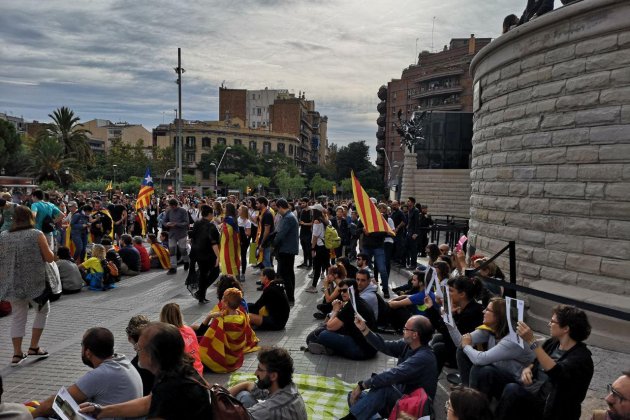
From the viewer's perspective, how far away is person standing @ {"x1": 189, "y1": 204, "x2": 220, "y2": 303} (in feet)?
30.6

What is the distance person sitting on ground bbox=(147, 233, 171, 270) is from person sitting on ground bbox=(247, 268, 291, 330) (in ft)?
20.1

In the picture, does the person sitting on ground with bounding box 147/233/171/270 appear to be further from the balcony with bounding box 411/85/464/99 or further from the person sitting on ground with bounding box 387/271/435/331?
the balcony with bounding box 411/85/464/99

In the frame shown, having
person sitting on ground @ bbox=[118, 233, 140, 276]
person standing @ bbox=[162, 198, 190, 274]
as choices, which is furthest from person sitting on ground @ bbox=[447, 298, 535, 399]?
person sitting on ground @ bbox=[118, 233, 140, 276]

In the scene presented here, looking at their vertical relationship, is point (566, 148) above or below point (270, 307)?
above

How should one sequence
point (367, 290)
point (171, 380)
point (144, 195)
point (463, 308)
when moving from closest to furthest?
point (171, 380), point (463, 308), point (367, 290), point (144, 195)

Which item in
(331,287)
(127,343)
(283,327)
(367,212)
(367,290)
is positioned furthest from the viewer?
(367,212)

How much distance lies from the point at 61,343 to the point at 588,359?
6420 mm

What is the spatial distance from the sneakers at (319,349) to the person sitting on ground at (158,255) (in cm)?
746

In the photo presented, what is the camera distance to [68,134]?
54.1 meters

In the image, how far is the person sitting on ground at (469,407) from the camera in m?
2.97

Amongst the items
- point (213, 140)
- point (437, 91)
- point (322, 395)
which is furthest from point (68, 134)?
point (322, 395)

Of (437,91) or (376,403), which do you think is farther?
(437,91)

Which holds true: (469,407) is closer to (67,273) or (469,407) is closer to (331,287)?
(331,287)

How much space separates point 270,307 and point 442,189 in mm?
28030
